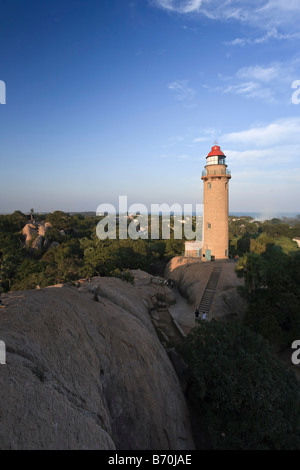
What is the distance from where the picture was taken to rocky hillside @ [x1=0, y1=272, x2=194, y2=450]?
14.8ft

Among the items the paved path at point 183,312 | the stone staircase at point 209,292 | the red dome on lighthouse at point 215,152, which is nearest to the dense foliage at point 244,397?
the paved path at point 183,312

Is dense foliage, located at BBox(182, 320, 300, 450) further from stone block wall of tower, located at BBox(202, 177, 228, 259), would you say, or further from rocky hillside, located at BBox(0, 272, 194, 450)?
stone block wall of tower, located at BBox(202, 177, 228, 259)

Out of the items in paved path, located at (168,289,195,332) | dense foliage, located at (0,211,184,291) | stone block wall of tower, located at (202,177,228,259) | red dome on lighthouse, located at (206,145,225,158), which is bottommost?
paved path, located at (168,289,195,332)

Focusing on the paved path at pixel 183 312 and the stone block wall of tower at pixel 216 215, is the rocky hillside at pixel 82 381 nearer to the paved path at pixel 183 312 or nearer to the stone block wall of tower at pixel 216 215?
the paved path at pixel 183 312

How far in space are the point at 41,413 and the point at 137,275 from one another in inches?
905

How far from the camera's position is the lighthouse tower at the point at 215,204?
1185 inches

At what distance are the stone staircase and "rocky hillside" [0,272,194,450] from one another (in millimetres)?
12119

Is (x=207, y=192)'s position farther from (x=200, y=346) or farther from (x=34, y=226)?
(x=34, y=226)

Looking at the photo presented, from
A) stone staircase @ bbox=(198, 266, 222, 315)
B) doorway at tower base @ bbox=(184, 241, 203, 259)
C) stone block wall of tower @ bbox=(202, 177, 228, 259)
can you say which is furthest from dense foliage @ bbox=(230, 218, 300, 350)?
doorway at tower base @ bbox=(184, 241, 203, 259)

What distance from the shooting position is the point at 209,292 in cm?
2461

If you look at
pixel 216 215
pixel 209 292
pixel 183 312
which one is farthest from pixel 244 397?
pixel 216 215

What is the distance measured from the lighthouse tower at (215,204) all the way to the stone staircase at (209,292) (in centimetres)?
436

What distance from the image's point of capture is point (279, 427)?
29.3ft

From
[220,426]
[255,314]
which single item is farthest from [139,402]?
[255,314]
